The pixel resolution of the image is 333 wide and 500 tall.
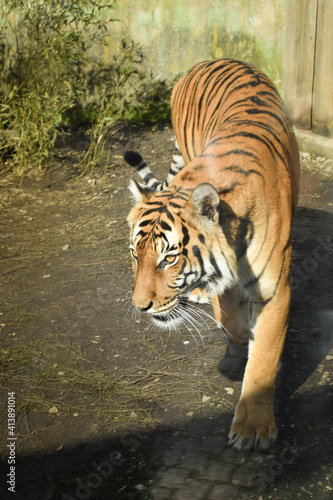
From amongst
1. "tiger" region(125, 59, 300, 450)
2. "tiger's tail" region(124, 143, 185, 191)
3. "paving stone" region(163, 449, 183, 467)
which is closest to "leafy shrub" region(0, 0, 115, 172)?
"tiger's tail" region(124, 143, 185, 191)

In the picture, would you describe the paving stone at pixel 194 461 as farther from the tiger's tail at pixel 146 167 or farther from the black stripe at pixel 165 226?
the tiger's tail at pixel 146 167

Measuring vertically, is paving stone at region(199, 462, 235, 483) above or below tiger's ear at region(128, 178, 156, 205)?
below

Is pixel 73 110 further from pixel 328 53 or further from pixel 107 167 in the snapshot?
pixel 328 53

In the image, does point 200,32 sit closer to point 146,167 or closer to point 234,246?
point 146,167

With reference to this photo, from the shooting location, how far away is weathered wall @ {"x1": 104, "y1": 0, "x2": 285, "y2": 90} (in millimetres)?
5793

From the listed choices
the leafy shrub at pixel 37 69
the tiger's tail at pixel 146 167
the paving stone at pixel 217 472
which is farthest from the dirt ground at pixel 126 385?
the leafy shrub at pixel 37 69

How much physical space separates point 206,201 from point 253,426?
98 cm

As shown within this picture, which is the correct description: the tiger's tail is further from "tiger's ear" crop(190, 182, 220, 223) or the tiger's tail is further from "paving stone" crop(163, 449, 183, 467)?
"paving stone" crop(163, 449, 183, 467)

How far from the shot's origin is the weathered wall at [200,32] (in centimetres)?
579

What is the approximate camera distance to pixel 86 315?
356 centimetres

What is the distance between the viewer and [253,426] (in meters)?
2.40

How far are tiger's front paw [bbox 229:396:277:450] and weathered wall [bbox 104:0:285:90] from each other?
4.23m

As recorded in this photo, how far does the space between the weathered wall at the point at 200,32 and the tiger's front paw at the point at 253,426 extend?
4.23 meters

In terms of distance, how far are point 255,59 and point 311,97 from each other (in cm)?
95
